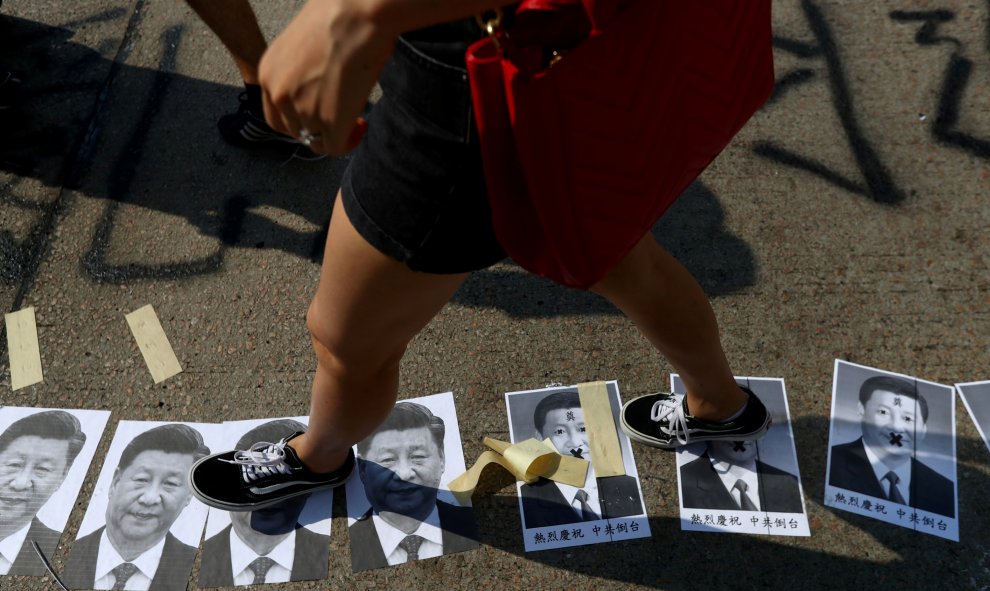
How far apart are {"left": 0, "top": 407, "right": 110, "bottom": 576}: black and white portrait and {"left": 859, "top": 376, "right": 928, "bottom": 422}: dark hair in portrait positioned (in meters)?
2.00

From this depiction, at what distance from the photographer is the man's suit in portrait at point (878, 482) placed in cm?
185

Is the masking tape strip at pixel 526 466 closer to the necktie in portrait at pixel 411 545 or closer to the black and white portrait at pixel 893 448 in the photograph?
the necktie in portrait at pixel 411 545

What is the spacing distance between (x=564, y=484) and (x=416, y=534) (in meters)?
0.38

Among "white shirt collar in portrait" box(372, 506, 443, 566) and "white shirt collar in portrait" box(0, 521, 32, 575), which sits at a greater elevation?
"white shirt collar in portrait" box(372, 506, 443, 566)

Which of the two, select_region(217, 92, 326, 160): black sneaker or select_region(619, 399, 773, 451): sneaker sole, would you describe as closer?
select_region(619, 399, 773, 451): sneaker sole

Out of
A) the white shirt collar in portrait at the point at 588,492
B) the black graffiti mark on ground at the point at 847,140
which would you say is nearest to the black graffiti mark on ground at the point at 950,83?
the black graffiti mark on ground at the point at 847,140

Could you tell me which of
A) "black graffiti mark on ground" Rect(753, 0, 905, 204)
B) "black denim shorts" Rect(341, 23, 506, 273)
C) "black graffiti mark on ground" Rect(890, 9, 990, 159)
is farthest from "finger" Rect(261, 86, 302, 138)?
"black graffiti mark on ground" Rect(890, 9, 990, 159)

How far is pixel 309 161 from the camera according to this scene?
262cm

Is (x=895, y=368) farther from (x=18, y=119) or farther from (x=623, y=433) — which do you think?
(x=18, y=119)

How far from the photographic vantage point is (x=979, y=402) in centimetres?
201

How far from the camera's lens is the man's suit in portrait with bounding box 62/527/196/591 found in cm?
180

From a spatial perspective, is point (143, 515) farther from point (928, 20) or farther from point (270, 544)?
point (928, 20)

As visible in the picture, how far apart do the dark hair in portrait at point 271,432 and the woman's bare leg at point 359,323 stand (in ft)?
1.20

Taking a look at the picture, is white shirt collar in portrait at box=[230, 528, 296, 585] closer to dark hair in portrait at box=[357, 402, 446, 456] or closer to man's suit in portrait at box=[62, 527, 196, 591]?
man's suit in portrait at box=[62, 527, 196, 591]
